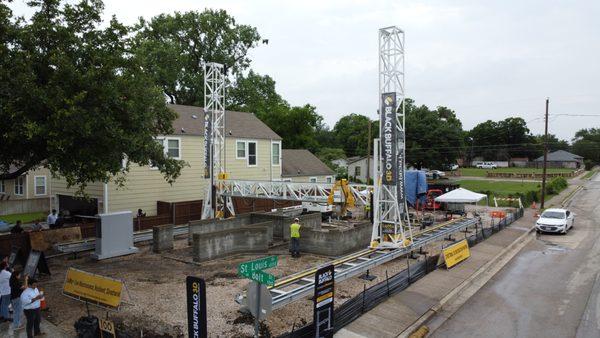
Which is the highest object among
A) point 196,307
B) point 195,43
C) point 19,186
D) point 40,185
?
point 195,43

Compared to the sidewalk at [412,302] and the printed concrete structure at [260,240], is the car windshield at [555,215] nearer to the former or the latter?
the sidewalk at [412,302]

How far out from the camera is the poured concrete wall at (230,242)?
1708 centimetres

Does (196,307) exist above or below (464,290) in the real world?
above

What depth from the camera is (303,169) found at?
127ft

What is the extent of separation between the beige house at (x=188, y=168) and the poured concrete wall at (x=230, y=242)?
18.1 ft

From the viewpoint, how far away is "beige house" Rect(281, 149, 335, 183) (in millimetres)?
37094

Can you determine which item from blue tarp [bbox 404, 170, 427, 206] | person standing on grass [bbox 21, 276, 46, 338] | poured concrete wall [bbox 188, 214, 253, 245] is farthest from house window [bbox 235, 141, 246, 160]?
person standing on grass [bbox 21, 276, 46, 338]

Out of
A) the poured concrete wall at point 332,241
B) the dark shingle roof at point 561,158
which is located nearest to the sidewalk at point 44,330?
the poured concrete wall at point 332,241

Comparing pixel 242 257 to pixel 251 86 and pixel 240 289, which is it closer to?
pixel 240 289

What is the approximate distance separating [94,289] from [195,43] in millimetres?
43383

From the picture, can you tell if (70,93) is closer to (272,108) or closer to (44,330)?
(44,330)

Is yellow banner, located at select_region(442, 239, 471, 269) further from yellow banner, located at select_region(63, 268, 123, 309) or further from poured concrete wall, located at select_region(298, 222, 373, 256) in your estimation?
yellow banner, located at select_region(63, 268, 123, 309)

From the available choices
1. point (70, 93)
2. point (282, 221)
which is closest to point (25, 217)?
point (282, 221)

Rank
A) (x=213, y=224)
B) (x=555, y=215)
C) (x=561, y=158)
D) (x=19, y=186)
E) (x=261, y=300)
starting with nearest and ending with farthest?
1. (x=261, y=300)
2. (x=213, y=224)
3. (x=555, y=215)
4. (x=19, y=186)
5. (x=561, y=158)
